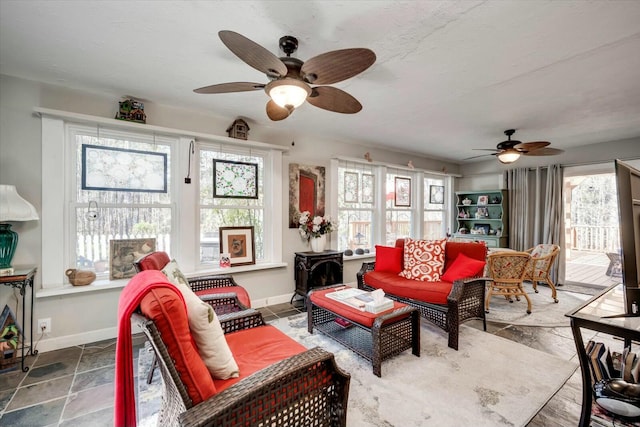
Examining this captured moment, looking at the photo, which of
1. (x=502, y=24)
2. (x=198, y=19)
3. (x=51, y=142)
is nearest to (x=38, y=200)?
(x=51, y=142)

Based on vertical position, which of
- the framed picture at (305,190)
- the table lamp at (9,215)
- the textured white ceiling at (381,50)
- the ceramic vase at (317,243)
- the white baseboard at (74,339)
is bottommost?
the white baseboard at (74,339)

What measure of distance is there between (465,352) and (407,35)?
2619mm

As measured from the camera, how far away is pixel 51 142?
2512 millimetres

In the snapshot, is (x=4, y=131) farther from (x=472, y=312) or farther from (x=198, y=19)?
(x=472, y=312)

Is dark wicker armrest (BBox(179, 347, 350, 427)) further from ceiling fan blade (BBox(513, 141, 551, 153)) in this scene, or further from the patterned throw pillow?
ceiling fan blade (BBox(513, 141, 551, 153))

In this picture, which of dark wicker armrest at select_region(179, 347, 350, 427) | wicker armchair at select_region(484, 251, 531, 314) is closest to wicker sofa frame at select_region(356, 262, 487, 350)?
wicker armchair at select_region(484, 251, 531, 314)

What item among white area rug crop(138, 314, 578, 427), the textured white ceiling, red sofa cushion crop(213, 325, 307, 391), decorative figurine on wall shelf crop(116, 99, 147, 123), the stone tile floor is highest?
the textured white ceiling

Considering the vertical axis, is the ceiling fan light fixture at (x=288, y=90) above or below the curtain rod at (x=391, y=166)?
below

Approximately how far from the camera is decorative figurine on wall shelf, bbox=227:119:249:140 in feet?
11.2

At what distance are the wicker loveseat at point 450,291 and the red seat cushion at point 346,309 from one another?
0.46 meters

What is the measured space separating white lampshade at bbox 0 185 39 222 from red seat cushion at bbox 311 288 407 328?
99.3 inches

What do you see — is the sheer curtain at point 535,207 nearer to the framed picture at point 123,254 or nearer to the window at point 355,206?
the window at point 355,206

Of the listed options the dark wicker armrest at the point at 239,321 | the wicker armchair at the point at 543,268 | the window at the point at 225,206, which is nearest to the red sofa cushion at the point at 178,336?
the dark wicker armrest at the point at 239,321

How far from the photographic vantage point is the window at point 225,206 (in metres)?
3.41
